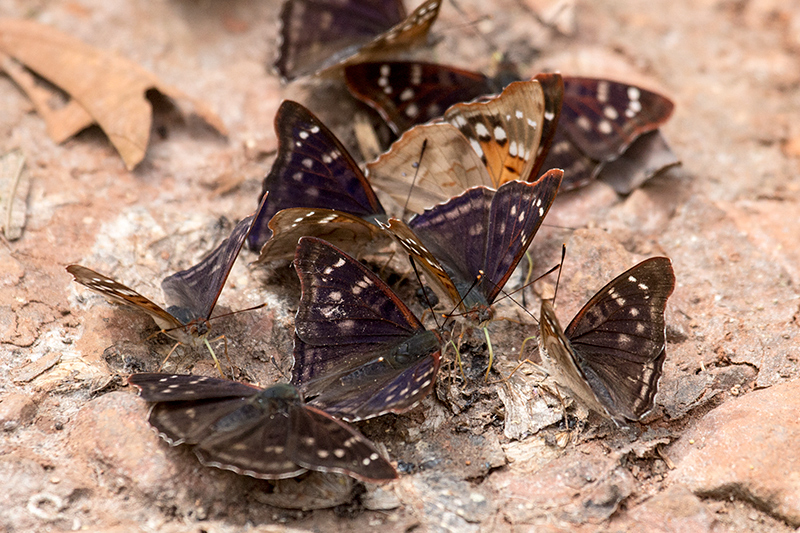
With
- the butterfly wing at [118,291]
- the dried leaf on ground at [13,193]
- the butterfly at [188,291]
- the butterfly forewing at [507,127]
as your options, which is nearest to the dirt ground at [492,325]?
the dried leaf on ground at [13,193]

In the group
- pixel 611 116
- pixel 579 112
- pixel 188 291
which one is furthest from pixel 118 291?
pixel 611 116

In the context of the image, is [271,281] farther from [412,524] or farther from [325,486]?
[412,524]

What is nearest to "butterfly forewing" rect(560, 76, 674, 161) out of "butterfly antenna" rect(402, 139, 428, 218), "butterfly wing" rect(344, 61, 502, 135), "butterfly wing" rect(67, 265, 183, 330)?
"butterfly wing" rect(344, 61, 502, 135)

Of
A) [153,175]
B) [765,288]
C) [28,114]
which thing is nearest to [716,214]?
Answer: [765,288]

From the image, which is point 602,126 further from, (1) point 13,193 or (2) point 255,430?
(1) point 13,193

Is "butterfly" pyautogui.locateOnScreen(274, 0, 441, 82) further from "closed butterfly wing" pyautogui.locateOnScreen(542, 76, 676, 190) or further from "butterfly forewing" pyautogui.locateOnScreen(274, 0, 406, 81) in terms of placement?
"closed butterfly wing" pyautogui.locateOnScreen(542, 76, 676, 190)

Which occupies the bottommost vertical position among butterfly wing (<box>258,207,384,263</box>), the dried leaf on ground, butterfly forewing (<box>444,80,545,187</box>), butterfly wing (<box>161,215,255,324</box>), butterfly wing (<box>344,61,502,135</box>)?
the dried leaf on ground
